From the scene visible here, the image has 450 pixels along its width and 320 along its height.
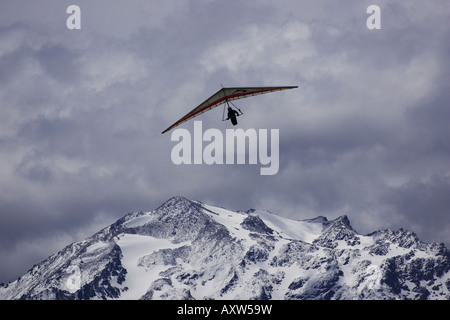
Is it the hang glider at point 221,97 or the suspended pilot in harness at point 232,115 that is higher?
the hang glider at point 221,97

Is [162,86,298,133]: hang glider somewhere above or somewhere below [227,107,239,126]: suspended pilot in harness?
above

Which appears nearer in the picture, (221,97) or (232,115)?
(232,115)
